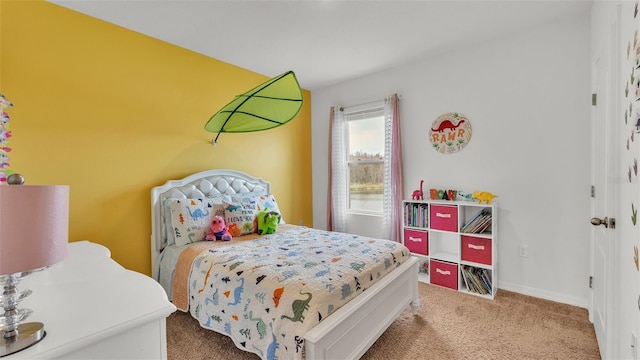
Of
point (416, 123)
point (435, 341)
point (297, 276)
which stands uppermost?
point (416, 123)

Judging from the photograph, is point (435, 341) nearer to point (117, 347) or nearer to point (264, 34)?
point (117, 347)

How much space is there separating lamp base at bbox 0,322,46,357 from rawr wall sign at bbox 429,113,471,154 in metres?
3.42

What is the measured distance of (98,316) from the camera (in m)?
0.91

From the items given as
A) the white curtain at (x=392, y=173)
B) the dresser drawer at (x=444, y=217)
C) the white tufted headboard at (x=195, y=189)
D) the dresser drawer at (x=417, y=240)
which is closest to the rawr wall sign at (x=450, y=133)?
the white curtain at (x=392, y=173)

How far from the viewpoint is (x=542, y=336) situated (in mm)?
2117

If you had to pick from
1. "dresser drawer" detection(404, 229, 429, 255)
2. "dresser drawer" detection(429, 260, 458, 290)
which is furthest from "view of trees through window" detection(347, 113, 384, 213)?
"dresser drawer" detection(429, 260, 458, 290)

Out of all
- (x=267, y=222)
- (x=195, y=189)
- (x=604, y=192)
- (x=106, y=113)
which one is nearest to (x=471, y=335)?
(x=604, y=192)

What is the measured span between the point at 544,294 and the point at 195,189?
363 centimetres

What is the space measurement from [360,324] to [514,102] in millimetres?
2613

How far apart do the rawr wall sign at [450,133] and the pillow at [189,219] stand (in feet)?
8.68

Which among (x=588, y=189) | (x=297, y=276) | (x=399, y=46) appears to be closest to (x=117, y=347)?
(x=297, y=276)

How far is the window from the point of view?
12.8 ft

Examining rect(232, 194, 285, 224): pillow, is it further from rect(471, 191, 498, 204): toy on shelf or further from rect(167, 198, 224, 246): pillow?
rect(471, 191, 498, 204): toy on shelf

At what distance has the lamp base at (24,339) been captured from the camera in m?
0.73
